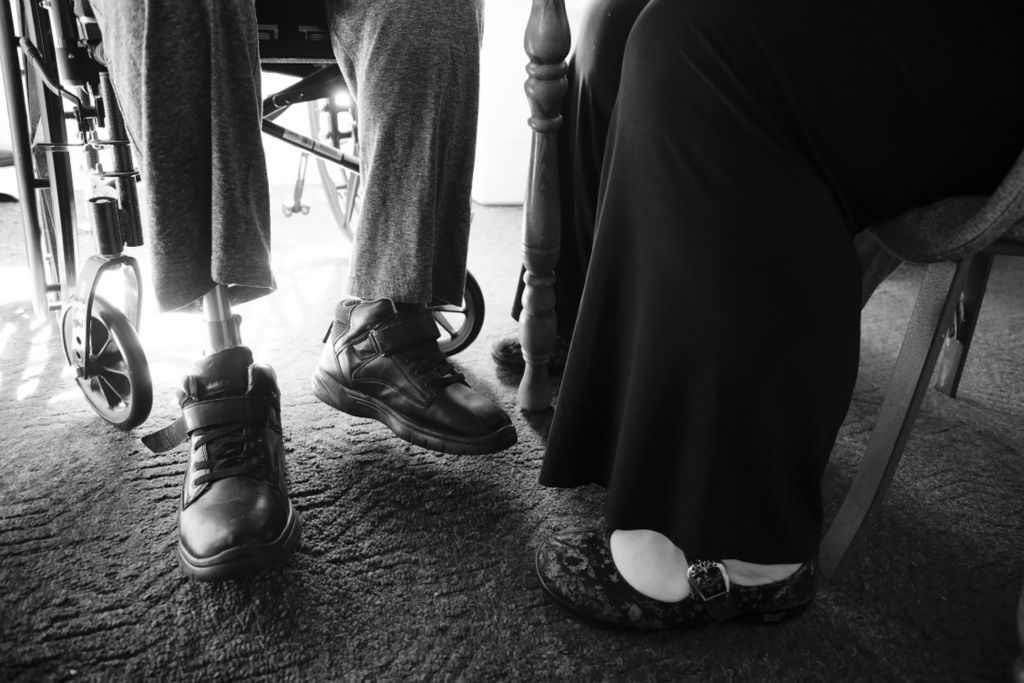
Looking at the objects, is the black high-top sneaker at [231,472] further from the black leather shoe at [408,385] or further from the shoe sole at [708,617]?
the shoe sole at [708,617]

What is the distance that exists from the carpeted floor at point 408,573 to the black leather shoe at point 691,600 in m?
0.02

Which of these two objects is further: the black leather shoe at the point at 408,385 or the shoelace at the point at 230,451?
the black leather shoe at the point at 408,385

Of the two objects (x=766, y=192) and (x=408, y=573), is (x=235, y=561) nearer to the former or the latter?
(x=408, y=573)

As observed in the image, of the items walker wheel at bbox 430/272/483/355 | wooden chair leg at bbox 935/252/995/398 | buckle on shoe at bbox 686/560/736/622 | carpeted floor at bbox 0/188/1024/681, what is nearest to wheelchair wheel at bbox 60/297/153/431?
carpeted floor at bbox 0/188/1024/681

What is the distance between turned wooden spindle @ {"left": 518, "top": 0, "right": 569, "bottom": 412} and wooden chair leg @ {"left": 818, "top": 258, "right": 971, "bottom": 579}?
0.40m

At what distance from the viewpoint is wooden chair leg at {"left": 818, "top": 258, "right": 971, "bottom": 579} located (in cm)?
52

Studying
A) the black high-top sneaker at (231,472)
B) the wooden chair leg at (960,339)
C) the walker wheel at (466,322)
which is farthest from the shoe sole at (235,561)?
the wooden chair leg at (960,339)

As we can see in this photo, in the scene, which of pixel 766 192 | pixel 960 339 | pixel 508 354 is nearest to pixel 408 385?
pixel 508 354

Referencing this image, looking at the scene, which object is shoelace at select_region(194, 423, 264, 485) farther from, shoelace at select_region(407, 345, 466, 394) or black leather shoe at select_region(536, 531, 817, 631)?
black leather shoe at select_region(536, 531, 817, 631)

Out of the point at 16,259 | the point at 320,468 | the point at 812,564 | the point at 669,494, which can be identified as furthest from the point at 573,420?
the point at 16,259

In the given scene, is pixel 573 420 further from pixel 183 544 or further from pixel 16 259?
pixel 16 259

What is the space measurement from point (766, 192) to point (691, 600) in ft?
1.08

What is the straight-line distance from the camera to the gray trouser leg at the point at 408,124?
26.5 inches

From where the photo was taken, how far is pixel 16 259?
141 cm
